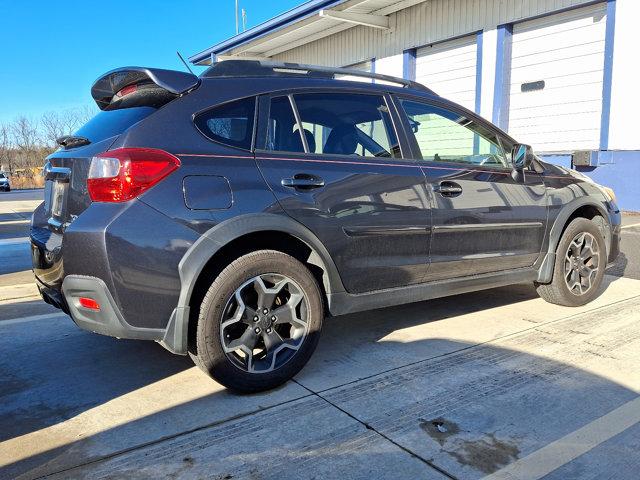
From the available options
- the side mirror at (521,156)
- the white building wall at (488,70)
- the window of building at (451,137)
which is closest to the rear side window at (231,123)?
the window of building at (451,137)

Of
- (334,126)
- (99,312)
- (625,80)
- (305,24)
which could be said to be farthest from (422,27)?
(99,312)

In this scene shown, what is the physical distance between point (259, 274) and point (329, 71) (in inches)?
61.5

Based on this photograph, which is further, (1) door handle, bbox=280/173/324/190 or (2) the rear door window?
(2) the rear door window

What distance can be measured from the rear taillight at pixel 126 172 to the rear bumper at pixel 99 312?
437mm

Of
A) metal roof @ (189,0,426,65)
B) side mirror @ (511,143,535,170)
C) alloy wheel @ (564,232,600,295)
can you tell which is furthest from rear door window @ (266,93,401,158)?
metal roof @ (189,0,426,65)

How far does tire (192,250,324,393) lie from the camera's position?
284 cm

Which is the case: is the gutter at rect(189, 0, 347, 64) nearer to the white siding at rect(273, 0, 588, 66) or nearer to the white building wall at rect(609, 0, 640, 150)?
the white siding at rect(273, 0, 588, 66)

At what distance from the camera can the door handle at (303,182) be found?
3041 millimetres

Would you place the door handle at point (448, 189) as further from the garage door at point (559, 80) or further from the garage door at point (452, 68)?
the garage door at point (452, 68)

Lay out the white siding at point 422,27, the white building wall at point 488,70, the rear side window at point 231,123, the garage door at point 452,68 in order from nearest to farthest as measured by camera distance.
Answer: the rear side window at point 231,123 → the white siding at point 422,27 → the white building wall at point 488,70 → the garage door at point 452,68

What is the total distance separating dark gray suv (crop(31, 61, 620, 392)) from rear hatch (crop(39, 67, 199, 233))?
0.01 m

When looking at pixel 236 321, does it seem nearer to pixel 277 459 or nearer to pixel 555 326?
pixel 277 459

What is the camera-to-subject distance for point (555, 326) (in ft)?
13.9

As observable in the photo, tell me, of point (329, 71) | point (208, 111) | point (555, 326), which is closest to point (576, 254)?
point (555, 326)
